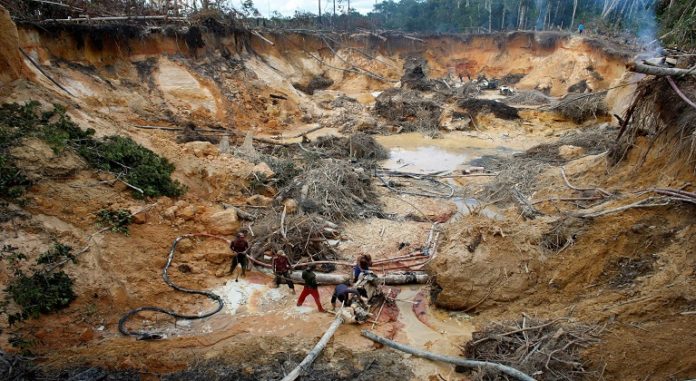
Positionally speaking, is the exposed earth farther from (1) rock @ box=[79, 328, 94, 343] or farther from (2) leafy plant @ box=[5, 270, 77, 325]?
(2) leafy plant @ box=[5, 270, 77, 325]

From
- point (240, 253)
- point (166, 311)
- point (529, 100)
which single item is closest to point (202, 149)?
point (240, 253)

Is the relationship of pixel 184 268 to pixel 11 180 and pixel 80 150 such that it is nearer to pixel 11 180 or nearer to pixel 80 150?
pixel 11 180

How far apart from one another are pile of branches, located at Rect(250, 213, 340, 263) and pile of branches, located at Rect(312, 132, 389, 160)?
247 inches

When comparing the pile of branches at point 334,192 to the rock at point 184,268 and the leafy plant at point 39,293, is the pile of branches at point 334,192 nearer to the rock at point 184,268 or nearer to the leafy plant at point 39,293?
the rock at point 184,268

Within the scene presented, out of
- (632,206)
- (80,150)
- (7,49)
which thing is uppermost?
(7,49)

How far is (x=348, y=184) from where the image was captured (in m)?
11.0

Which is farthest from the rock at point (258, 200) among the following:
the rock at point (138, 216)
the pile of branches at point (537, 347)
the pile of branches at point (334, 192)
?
the pile of branches at point (537, 347)

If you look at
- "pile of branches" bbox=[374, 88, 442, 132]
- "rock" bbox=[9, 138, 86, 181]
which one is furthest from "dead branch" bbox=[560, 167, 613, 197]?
"pile of branches" bbox=[374, 88, 442, 132]

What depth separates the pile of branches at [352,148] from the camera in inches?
588

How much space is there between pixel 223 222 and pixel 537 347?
631 cm

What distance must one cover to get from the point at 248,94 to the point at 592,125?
15313 millimetres

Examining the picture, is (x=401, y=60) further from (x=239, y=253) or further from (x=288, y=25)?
(x=239, y=253)

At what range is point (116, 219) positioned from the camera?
23.8 ft

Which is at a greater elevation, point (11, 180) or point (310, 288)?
point (11, 180)
